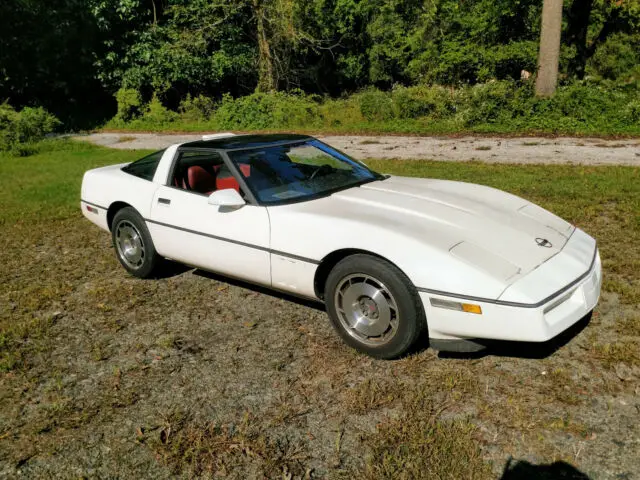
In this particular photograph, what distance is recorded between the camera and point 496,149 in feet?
41.8

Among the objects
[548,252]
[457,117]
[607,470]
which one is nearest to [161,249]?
[548,252]

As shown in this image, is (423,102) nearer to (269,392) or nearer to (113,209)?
(113,209)

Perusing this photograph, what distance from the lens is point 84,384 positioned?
3496 millimetres

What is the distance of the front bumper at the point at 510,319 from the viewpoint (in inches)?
118

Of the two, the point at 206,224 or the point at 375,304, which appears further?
the point at 206,224

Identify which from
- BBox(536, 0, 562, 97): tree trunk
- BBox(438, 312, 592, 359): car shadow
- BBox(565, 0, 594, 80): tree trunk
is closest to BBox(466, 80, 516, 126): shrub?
BBox(536, 0, 562, 97): tree trunk

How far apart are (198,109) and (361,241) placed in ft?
68.5

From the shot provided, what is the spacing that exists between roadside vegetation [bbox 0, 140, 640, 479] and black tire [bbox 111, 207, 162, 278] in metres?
0.21

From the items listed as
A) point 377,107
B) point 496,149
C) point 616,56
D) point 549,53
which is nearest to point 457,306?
point 496,149

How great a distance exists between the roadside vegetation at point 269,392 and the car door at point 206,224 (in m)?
0.44

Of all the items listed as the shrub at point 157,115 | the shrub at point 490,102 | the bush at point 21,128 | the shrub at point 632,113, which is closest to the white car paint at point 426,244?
the shrub at point 632,113

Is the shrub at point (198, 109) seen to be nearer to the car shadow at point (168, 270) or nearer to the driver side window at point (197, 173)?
the car shadow at point (168, 270)

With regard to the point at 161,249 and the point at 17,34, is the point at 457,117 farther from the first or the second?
the point at 17,34

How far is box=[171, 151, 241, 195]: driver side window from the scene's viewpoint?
15.7ft
